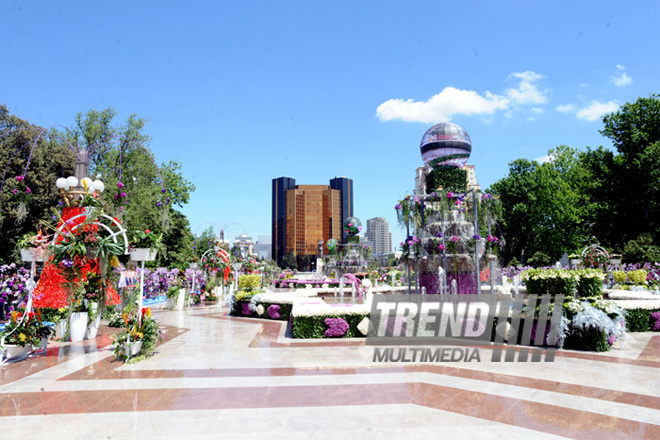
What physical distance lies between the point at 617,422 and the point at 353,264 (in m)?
38.8

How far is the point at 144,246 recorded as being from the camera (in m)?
11.1

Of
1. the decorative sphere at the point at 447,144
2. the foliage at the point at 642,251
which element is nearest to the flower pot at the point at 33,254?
the decorative sphere at the point at 447,144

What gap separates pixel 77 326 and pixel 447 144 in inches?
676

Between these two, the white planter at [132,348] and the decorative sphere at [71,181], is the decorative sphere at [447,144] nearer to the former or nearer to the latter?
the decorative sphere at [71,181]

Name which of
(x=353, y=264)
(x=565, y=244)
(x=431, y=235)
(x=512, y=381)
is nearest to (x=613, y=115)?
(x=565, y=244)

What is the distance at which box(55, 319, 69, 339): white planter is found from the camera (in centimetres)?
1254

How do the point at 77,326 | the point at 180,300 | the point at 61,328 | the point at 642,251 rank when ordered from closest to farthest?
the point at 77,326
the point at 61,328
the point at 180,300
the point at 642,251

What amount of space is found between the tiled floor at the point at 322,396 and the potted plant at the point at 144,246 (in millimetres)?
2674

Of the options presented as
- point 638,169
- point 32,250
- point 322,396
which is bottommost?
point 322,396

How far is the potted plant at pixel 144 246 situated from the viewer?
1081cm

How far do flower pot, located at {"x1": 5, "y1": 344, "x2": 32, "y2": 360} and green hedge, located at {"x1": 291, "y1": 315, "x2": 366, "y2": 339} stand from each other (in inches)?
283

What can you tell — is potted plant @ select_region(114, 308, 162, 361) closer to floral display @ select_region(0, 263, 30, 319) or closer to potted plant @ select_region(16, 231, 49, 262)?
potted plant @ select_region(16, 231, 49, 262)

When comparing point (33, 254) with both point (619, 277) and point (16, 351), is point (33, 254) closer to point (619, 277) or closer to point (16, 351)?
point (16, 351)

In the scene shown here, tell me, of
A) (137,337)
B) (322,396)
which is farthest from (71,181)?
(322,396)
